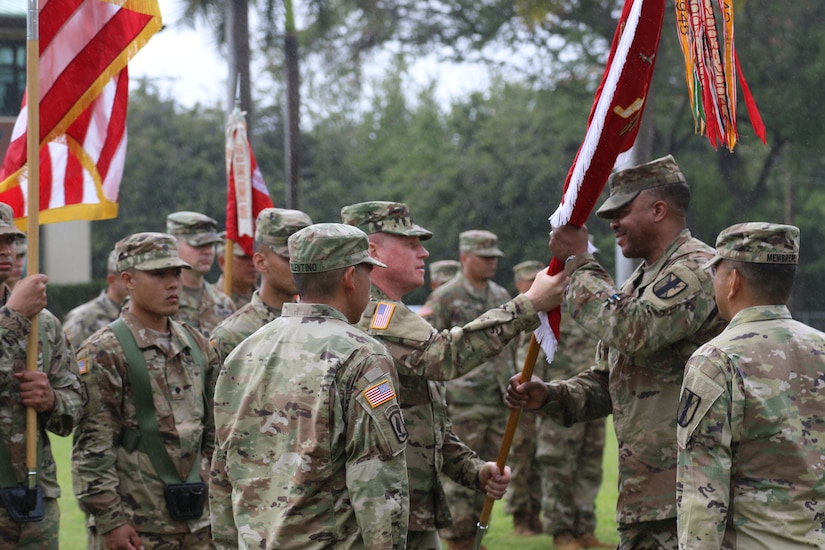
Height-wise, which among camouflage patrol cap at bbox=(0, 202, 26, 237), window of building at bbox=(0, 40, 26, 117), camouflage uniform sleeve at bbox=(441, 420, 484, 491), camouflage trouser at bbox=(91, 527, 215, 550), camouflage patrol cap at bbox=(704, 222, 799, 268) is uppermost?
window of building at bbox=(0, 40, 26, 117)

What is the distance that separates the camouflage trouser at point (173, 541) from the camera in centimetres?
594

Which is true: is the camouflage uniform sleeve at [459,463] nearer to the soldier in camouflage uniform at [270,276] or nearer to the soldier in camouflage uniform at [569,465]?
the soldier in camouflage uniform at [270,276]

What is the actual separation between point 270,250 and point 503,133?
82.0 ft

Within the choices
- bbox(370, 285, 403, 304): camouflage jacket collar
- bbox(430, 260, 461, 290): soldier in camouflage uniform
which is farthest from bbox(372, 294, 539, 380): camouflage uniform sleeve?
bbox(430, 260, 461, 290): soldier in camouflage uniform

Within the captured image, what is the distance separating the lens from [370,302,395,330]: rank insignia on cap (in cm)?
519

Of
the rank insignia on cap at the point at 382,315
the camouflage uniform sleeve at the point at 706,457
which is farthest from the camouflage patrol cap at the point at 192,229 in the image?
the camouflage uniform sleeve at the point at 706,457

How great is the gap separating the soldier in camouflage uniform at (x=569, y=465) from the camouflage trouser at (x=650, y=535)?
4.39 m

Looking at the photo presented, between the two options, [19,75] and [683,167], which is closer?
[19,75]

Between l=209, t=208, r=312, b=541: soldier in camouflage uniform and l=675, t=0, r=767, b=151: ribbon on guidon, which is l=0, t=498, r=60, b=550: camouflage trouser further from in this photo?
l=675, t=0, r=767, b=151: ribbon on guidon

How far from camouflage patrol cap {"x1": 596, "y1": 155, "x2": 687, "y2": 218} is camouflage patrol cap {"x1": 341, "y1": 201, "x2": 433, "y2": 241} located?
937mm

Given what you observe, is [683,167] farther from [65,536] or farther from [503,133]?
[65,536]

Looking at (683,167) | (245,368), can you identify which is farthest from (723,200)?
(245,368)

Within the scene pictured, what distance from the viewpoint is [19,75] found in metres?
14.4

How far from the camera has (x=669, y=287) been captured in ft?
16.6
